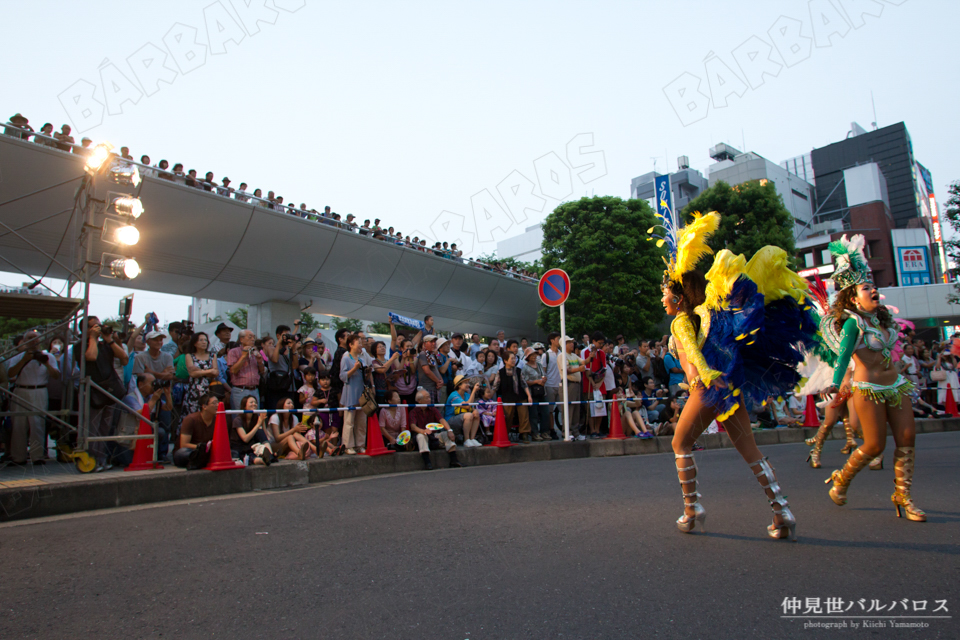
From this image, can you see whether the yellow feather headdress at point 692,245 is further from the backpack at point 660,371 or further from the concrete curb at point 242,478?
the backpack at point 660,371

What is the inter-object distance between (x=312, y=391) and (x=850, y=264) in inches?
275

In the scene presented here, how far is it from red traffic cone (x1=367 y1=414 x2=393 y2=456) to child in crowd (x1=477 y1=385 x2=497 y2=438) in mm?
2316

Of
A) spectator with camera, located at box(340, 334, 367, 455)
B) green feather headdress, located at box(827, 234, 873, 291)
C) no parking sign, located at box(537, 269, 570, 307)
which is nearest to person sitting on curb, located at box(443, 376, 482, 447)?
spectator with camera, located at box(340, 334, 367, 455)

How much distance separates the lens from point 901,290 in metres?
44.2

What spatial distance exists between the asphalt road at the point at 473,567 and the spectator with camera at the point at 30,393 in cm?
264

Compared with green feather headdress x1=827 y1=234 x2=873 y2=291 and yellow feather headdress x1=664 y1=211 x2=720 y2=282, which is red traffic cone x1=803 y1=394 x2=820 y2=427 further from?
yellow feather headdress x1=664 y1=211 x2=720 y2=282

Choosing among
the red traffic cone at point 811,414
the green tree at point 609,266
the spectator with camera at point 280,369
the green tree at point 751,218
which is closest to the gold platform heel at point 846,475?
the spectator with camera at point 280,369

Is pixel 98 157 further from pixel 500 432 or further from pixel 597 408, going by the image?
pixel 597 408

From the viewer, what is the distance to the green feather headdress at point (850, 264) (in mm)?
5312

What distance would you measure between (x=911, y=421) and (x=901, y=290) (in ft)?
158

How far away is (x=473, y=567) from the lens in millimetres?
3373

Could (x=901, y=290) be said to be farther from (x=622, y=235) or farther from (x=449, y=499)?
(x=449, y=499)

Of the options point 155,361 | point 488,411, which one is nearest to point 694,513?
point 488,411

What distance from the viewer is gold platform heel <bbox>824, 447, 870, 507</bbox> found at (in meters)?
4.84
